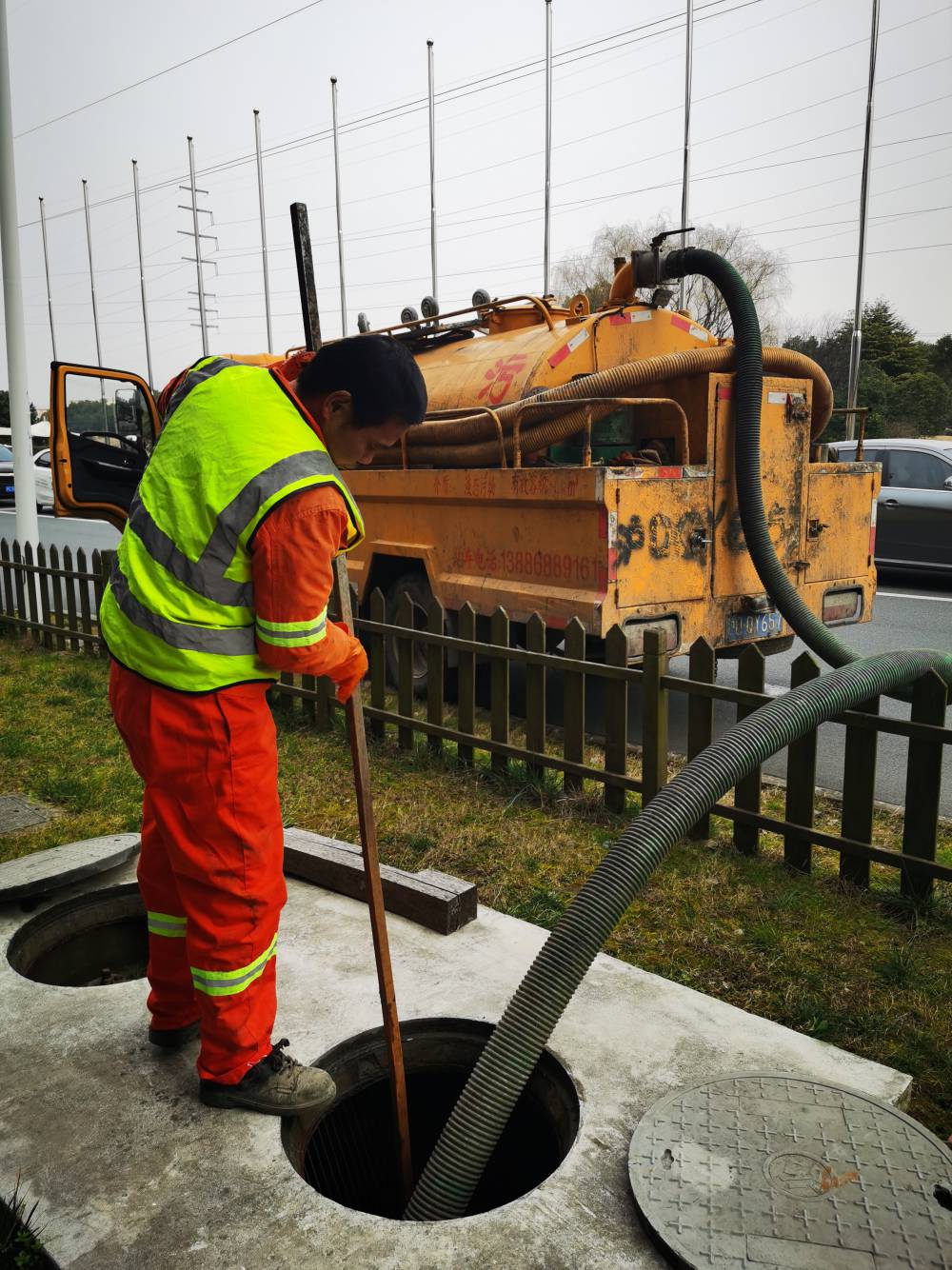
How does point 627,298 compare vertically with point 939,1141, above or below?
above

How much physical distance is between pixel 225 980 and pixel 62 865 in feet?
4.85

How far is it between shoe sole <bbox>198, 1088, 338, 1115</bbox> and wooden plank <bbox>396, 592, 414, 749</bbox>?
3126 mm

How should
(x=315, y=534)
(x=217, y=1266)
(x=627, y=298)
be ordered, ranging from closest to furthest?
(x=217, y=1266)
(x=315, y=534)
(x=627, y=298)

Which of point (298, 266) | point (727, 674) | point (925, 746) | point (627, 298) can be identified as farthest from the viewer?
point (727, 674)

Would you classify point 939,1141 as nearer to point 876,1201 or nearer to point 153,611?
point 876,1201

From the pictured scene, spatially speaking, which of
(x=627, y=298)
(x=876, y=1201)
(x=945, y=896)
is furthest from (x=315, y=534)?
(x=627, y=298)

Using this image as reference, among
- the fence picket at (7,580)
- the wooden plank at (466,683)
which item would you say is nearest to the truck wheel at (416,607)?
the wooden plank at (466,683)

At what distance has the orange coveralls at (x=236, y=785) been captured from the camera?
2.06 m

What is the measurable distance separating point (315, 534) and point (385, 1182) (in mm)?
1798

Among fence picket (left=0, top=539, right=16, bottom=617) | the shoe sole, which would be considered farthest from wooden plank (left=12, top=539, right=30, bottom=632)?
the shoe sole

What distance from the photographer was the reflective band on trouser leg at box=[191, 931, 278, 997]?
7.17ft

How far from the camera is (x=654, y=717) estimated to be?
427 cm

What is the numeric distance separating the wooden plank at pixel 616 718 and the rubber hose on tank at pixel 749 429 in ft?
4.18

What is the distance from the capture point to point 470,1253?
6.09 ft
